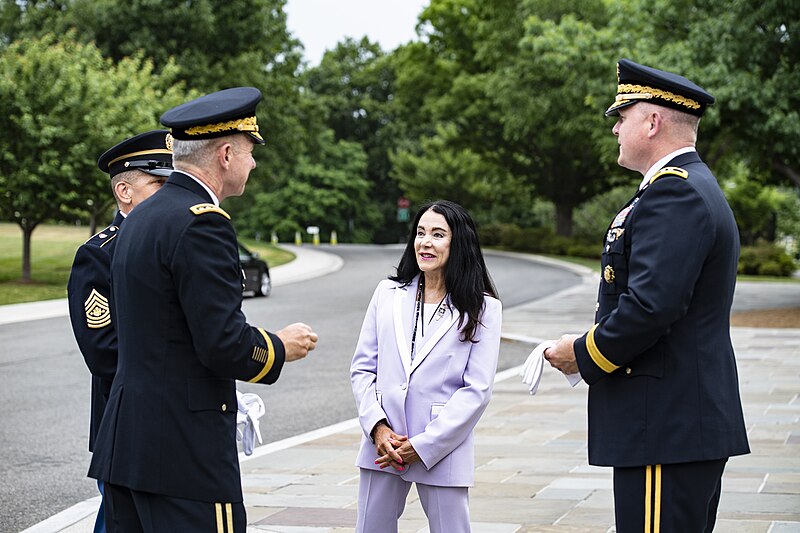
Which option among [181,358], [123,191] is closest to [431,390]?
[181,358]

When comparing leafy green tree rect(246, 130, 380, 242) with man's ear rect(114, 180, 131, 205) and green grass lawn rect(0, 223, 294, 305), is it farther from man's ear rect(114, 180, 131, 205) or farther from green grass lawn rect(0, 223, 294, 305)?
man's ear rect(114, 180, 131, 205)

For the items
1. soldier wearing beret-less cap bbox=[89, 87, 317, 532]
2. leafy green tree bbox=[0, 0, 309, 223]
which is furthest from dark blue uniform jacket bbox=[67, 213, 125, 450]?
leafy green tree bbox=[0, 0, 309, 223]

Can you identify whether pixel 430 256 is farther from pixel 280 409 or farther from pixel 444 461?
pixel 280 409

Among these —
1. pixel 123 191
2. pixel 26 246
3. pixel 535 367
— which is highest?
pixel 123 191

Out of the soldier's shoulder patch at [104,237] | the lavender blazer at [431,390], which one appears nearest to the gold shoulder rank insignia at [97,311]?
the soldier's shoulder patch at [104,237]

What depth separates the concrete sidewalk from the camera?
582 cm

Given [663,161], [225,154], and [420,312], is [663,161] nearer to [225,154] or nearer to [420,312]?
[420,312]

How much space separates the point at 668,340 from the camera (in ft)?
11.8

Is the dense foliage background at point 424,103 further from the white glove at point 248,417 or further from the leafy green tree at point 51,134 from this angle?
the white glove at point 248,417

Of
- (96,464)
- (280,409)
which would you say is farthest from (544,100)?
(96,464)

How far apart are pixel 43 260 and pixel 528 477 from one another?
91.8 ft

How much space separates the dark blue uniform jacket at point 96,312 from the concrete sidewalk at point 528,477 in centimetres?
192

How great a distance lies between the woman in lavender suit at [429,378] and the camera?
4238 millimetres

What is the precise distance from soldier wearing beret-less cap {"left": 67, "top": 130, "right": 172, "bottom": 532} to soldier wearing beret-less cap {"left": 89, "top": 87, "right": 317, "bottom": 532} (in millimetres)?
439
